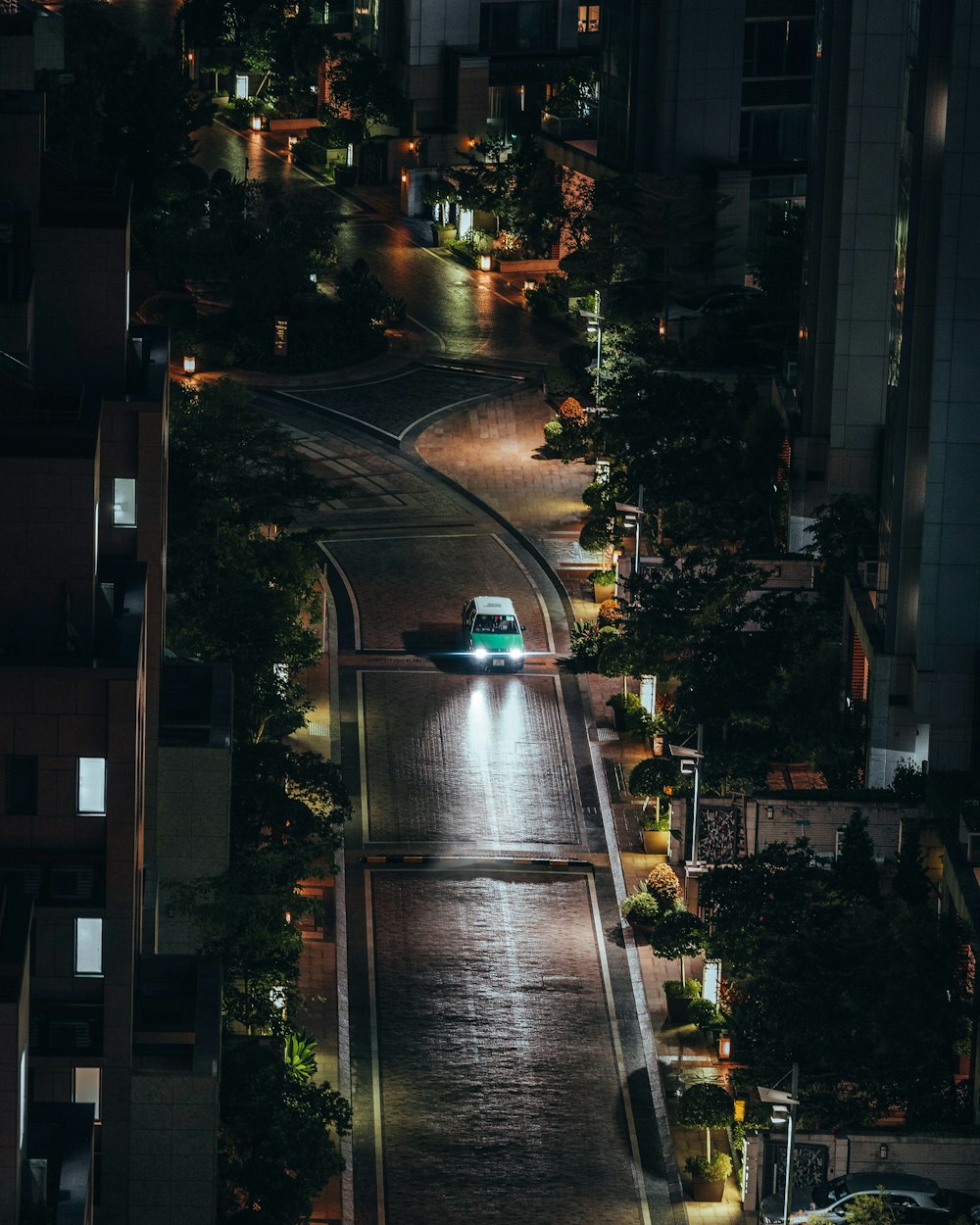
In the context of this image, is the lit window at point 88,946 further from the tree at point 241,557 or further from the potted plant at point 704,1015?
the tree at point 241,557

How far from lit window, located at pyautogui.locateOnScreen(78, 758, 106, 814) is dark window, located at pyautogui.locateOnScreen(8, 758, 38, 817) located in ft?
3.40

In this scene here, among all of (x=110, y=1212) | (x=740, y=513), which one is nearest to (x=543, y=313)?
(x=740, y=513)

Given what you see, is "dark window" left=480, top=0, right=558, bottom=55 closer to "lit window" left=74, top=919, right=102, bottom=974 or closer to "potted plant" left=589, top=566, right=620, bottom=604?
"potted plant" left=589, top=566, right=620, bottom=604

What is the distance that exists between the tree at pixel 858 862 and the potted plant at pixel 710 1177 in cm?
1034

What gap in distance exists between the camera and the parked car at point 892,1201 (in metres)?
72.2

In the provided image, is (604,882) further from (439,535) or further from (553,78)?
(553,78)

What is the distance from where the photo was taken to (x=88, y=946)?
68062mm

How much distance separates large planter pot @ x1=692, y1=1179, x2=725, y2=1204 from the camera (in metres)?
76.5

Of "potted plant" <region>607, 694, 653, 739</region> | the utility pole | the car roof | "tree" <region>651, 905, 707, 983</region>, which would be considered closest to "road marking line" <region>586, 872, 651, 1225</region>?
"tree" <region>651, 905, 707, 983</region>

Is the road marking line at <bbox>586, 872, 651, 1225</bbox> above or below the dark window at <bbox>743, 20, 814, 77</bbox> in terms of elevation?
below

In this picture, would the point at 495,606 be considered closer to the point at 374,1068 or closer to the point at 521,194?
the point at 374,1068

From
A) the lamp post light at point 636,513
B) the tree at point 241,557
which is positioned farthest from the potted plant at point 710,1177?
Answer: the lamp post light at point 636,513

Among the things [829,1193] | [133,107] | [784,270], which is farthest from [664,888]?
[133,107]

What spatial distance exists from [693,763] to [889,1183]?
21673 millimetres
